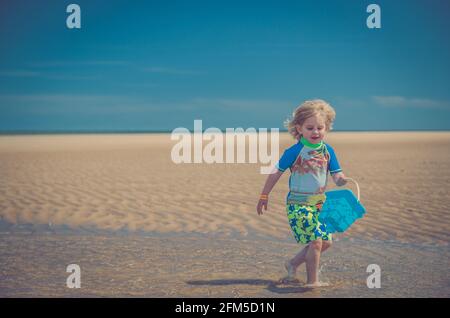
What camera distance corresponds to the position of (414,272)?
205 inches

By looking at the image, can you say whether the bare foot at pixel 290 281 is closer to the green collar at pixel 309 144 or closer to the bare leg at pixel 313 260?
the bare leg at pixel 313 260

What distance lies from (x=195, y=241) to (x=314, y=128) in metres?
2.80

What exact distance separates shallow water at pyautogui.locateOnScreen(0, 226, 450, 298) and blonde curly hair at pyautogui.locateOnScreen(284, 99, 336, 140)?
1488mm

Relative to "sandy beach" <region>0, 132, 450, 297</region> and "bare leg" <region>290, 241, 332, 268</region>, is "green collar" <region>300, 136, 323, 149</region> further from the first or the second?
"sandy beach" <region>0, 132, 450, 297</region>

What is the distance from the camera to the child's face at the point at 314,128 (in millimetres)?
4551

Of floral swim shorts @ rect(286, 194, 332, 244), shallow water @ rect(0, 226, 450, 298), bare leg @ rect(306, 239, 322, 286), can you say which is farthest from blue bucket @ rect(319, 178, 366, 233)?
shallow water @ rect(0, 226, 450, 298)

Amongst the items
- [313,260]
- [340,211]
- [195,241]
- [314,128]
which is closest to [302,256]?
[313,260]

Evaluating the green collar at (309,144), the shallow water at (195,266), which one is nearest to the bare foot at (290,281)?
the shallow water at (195,266)

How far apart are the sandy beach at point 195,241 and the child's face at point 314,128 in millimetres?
1376

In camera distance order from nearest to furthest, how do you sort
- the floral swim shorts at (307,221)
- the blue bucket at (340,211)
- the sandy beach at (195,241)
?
the floral swim shorts at (307,221) → the blue bucket at (340,211) → the sandy beach at (195,241)

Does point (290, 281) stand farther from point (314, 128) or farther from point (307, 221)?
point (314, 128)

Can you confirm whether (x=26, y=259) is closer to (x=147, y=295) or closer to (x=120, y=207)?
(x=147, y=295)
